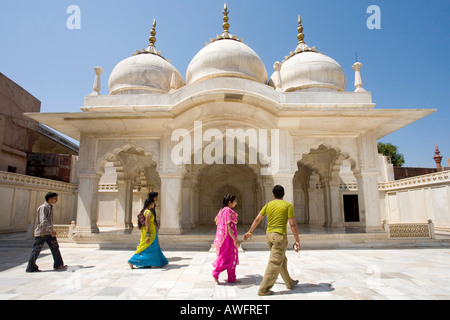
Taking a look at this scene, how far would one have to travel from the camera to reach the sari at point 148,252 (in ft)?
16.9

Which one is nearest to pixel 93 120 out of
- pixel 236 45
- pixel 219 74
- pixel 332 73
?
pixel 219 74

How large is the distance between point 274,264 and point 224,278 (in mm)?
1252

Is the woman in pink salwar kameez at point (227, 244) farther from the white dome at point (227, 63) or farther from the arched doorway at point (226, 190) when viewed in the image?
the arched doorway at point (226, 190)

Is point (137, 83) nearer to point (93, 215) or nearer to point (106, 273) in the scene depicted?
point (93, 215)

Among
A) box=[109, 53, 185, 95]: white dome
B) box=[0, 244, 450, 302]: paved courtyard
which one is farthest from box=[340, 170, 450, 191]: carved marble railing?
box=[109, 53, 185, 95]: white dome

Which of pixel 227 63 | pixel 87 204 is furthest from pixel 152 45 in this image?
pixel 87 204

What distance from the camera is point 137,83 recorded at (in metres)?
11.3

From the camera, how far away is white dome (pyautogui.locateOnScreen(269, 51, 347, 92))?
439 inches

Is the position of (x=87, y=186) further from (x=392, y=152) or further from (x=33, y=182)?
(x=392, y=152)

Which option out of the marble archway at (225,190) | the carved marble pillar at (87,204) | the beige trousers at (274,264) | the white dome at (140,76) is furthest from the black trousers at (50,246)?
the marble archway at (225,190)

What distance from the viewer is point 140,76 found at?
11367 mm

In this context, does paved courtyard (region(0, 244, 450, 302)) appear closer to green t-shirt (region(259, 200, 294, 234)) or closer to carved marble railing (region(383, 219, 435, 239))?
green t-shirt (region(259, 200, 294, 234))
